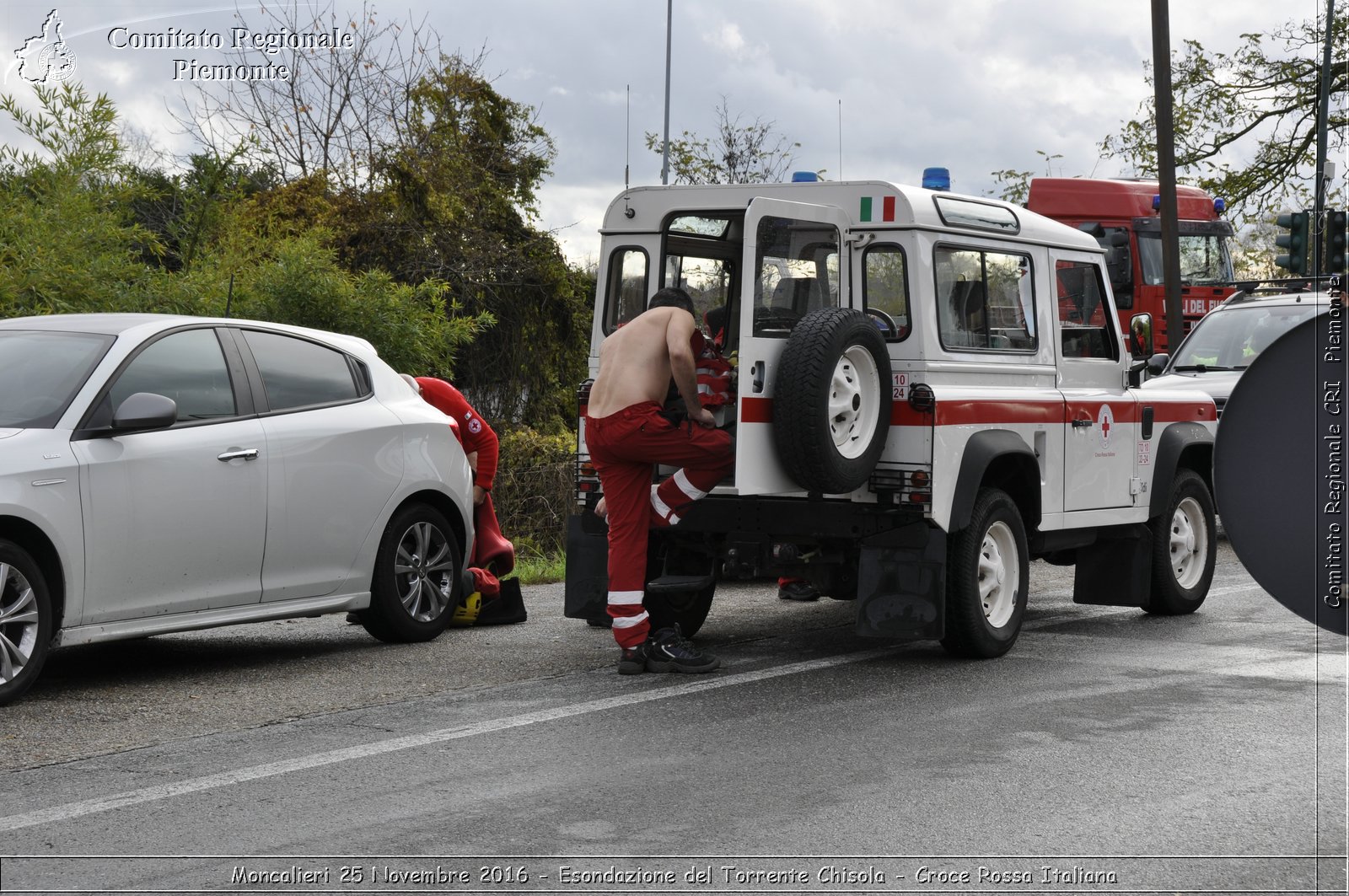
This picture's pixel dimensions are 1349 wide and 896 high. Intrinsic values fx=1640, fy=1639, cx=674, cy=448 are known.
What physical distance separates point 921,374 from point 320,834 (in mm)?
4145

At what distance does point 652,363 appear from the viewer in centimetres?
778

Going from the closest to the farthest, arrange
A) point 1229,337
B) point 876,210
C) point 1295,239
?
point 876,210 → point 1229,337 → point 1295,239

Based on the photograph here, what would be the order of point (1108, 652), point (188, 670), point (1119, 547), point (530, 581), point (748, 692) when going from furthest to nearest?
point (530, 581) < point (1119, 547) < point (1108, 652) < point (188, 670) < point (748, 692)

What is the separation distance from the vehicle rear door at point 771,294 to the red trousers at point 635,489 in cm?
22

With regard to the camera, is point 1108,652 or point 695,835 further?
point 1108,652

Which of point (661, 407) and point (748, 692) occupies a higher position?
point (661, 407)

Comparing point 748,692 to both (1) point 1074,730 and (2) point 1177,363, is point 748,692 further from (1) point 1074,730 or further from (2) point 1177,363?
(2) point 1177,363

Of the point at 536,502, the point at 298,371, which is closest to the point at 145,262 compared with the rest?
the point at 536,502

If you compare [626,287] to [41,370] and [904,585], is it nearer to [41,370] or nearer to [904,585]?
[904,585]

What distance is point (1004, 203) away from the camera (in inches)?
357

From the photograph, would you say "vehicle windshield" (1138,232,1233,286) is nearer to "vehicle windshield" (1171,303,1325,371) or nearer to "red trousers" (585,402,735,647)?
"vehicle windshield" (1171,303,1325,371)

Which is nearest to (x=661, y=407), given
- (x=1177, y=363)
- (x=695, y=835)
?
(x=695, y=835)

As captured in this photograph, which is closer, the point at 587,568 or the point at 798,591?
the point at 587,568

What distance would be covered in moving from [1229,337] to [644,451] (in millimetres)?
11002
